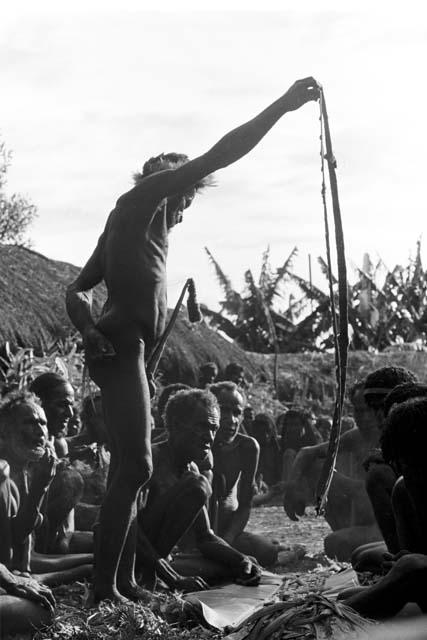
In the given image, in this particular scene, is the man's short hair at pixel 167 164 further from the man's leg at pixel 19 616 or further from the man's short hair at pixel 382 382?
the man's leg at pixel 19 616

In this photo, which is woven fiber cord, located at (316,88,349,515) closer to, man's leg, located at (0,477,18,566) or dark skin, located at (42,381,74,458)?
man's leg, located at (0,477,18,566)

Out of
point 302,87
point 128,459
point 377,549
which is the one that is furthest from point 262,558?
point 302,87

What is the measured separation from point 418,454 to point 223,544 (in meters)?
2.91

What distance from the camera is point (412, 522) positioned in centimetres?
405

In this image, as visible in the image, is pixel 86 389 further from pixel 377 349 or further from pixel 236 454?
pixel 377 349

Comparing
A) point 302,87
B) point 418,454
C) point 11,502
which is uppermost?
point 302,87

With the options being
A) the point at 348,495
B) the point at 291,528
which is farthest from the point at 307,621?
the point at 291,528

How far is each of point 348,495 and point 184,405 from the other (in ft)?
5.21

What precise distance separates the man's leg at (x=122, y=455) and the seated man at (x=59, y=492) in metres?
1.20

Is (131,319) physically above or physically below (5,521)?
above

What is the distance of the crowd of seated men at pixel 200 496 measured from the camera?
3770 mm

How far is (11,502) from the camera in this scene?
528cm

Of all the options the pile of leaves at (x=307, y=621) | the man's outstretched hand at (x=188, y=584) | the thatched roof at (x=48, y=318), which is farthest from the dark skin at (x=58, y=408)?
the thatched roof at (x=48, y=318)

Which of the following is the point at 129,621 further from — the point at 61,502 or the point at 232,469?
the point at 232,469
